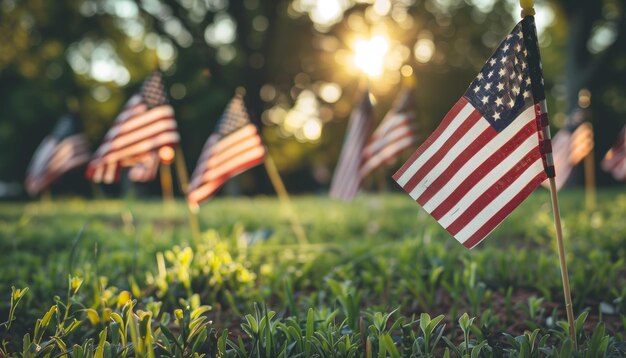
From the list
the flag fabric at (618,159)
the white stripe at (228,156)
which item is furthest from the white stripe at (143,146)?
the flag fabric at (618,159)

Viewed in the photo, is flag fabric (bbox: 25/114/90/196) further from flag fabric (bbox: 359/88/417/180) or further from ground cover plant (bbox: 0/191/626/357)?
flag fabric (bbox: 359/88/417/180)

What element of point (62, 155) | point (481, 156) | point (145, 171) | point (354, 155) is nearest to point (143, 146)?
point (145, 171)

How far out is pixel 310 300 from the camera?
10.7 feet

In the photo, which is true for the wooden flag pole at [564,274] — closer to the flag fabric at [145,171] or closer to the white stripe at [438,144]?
the white stripe at [438,144]

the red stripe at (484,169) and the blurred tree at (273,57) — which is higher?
the blurred tree at (273,57)

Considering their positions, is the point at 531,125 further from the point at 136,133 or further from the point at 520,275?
the point at 136,133

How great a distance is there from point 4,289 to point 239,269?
183 cm

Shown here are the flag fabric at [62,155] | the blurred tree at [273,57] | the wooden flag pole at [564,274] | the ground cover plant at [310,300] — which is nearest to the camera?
the wooden flag pole at [564,274]

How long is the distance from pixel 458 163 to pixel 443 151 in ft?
0.36

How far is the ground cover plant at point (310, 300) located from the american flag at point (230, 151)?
634mm

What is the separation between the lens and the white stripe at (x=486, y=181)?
2486 millimetres

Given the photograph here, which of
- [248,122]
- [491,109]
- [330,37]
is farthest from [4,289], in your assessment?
[330,37]

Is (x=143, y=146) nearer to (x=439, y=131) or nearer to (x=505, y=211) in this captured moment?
(x=439, y=131)

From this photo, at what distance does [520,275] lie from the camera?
3.74 m
